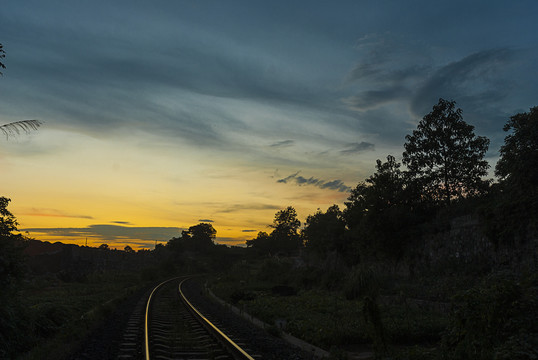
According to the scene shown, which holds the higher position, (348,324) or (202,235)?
(202,235)

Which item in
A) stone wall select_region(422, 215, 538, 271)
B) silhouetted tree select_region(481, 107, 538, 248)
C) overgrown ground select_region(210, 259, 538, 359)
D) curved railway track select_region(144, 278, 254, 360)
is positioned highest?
silhouetted tree select_region(481, 107, 538, 248)

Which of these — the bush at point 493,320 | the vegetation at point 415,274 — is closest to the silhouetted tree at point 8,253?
the vegetation at point 415,274

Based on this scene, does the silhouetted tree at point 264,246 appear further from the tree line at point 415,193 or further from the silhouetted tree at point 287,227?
the tree line at point 415,193

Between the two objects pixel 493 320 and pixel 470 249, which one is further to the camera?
pixel 470 249

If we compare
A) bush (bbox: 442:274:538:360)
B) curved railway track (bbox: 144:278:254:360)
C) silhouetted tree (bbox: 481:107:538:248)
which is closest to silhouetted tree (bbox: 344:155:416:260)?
silhouetted tree (bbox: 481:107:538:248)

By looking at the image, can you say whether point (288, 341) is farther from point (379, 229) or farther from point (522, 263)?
Answer: point (379, 229)

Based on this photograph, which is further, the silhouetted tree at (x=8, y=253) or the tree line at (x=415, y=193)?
the tree line at (x=415, y=193)

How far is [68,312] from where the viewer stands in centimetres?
1622

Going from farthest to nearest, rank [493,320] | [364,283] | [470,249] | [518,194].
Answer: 1. [470,249]
2. [364,283]
3. [518,194]
4. [493,320]

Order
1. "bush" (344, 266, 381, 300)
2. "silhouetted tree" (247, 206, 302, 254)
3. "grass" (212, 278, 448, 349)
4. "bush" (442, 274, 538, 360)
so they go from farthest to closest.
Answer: "silhouetted tree" (247, 206, 302, 254)
"bush" (344, 266, 381, 300)
"grass" (212, 278, 448, 349)
"bush" (442, 274, 538, 360)

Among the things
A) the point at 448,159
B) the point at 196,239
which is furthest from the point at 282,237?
the point at 448,159

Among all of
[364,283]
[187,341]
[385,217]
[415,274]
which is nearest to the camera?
[187,341]

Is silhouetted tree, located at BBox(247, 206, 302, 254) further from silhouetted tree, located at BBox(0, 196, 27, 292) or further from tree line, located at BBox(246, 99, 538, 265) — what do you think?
silhouetted tree, located at BBox(0, 196, 27, 292)

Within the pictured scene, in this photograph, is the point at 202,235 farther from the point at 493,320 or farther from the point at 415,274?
the point at 493,320
